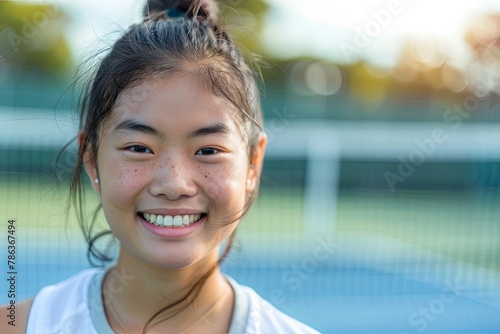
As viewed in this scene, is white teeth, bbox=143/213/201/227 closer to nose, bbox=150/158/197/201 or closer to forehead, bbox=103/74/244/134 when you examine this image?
nose, bbox=150/158/197/201

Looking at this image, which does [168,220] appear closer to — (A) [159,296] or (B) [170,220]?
(B) [170,220]

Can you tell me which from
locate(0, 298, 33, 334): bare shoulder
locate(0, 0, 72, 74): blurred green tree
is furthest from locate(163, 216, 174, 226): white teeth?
locate(0, 0, 72, 74): blurred green tree

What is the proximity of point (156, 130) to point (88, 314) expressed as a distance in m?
0.54

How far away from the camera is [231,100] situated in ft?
6.40

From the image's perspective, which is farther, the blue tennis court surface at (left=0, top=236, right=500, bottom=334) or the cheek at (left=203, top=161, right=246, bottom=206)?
the blue tennis court surface at (left=0, top=236, right=500, bottom=334)

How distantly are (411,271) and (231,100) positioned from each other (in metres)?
5.53

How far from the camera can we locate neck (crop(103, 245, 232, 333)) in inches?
80.0

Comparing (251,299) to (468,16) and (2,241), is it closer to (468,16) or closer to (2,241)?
(2,241)

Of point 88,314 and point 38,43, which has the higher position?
point 38,43

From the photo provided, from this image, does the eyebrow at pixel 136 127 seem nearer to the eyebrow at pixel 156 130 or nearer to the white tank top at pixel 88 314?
the eyebrow at pixel 156 130

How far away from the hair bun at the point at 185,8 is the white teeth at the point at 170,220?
64 cm

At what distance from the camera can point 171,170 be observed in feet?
6.05

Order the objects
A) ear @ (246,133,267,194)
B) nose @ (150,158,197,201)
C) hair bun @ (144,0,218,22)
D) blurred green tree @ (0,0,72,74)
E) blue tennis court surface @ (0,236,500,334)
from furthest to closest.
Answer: blurred green tree @ (0,0,72,74) → blue tennis court surface @ (0,236,500,334) → hair bun @ (144,0,218,22) → ear @ (246,133,267,194) → nose @ (150,158,197,201)

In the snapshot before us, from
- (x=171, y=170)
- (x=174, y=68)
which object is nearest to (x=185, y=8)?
(x=174, y=68)
